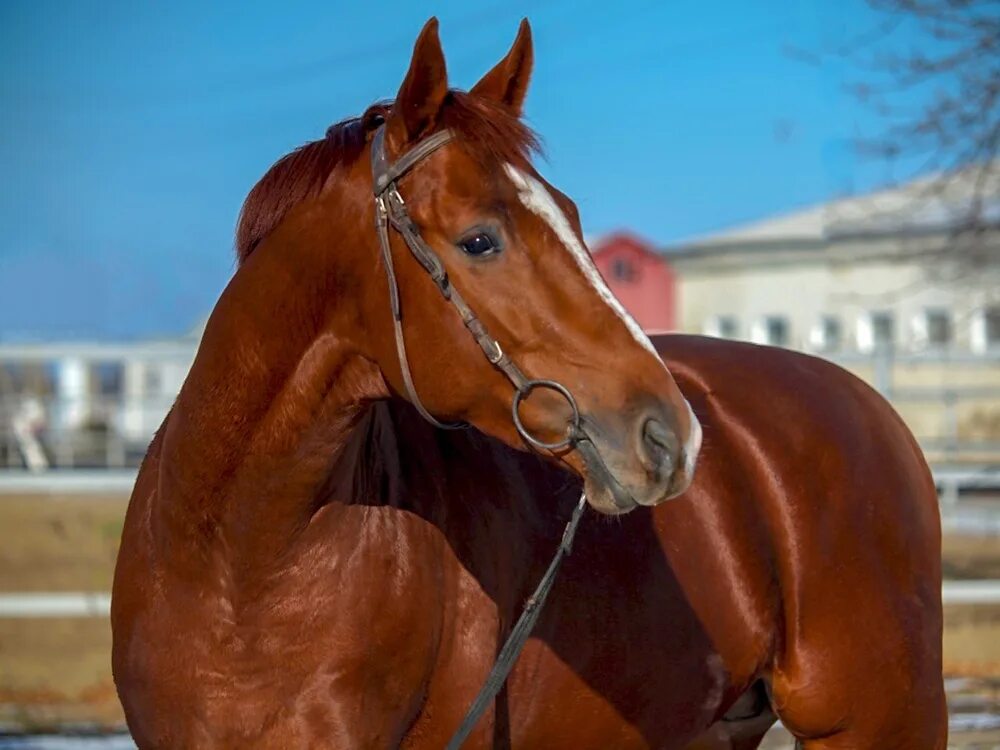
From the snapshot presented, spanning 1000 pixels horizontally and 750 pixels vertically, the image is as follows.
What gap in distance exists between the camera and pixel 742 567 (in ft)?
11.2

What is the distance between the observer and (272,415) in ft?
8.63

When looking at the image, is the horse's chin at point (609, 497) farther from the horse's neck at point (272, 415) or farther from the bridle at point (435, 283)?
the horse's neck at point (272, 415)

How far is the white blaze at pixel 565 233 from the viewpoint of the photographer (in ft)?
7.94

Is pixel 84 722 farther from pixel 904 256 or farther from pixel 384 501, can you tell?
pixel 904 256

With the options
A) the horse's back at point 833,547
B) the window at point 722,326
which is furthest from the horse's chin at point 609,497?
the window at point 722,326

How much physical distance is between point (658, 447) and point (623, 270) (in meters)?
42.1

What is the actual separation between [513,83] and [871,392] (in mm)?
1826

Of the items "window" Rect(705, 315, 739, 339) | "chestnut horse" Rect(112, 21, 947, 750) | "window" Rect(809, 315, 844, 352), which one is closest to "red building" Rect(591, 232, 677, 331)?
"window" Rect(705, 315, 739, 339)

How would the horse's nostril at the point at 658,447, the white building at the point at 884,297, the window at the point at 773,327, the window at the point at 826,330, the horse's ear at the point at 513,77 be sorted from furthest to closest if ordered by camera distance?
the window at the point at 773,327
the window at the point at 826,330
the white building at the point at 884,297
the horse's ear at the point at 513,77
the horse's nostril at the point at 658,447

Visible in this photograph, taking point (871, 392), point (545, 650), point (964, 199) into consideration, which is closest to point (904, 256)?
point (964, 199)

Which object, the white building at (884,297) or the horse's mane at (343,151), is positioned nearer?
the horse's mane at (343,151)

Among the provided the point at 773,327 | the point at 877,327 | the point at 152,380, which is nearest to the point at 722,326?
the point at 773,327

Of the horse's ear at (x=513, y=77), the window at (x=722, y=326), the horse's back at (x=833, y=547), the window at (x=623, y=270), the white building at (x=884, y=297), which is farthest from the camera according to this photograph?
the window at (x=623, y=270)

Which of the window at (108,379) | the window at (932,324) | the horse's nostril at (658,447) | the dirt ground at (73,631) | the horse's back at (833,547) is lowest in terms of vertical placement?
the window at (932,324)
